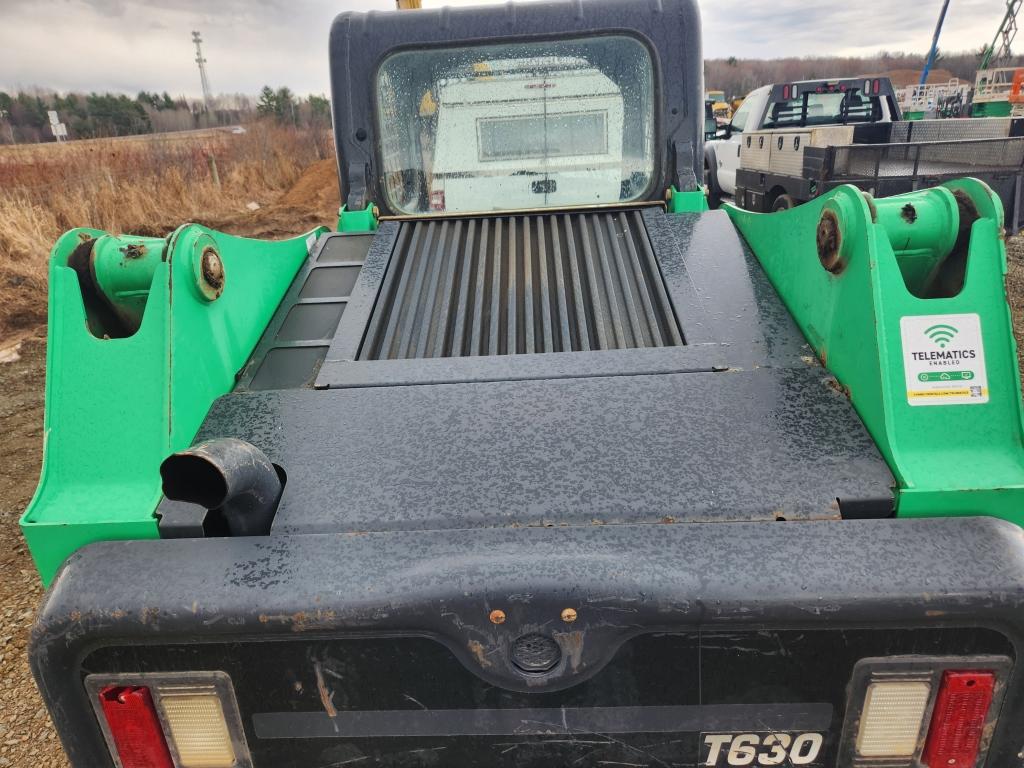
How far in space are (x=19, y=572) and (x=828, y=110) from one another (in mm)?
11196

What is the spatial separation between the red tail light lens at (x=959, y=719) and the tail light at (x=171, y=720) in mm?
1173

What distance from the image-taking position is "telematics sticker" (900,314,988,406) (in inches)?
53.0

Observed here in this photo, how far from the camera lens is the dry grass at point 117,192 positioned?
8141 mm

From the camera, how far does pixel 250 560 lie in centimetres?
119

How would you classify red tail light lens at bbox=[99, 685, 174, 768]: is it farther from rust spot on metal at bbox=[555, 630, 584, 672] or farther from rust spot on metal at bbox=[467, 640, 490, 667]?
rust spot on metal at bbox=[555, 630, 584, 672]

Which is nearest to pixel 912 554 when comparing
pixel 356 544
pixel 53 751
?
pixel 356 544

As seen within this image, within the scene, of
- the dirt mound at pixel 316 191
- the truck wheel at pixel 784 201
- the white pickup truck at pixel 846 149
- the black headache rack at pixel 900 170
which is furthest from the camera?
the dirt mound at pixel 316 191

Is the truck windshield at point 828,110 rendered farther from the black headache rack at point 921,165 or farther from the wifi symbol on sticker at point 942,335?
the wifi symbol on sticker at point 942,335

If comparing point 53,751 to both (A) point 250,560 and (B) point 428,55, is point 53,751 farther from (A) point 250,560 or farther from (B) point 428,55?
(B) point 428,55

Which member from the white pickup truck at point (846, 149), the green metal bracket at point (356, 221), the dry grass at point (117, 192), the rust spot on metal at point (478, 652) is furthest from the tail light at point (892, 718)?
the dry grass at point (117, 192)

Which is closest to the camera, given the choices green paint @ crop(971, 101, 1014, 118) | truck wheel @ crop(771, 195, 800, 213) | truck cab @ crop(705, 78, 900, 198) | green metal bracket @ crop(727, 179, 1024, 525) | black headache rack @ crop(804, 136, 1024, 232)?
green metal bracket @ crop(727, 179, 1024, 525)

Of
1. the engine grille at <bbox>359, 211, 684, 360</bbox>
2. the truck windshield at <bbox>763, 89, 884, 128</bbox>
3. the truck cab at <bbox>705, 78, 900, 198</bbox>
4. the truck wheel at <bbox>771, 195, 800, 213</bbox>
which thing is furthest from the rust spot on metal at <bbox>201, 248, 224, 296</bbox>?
the truck windshield at <bbox>763, 89, 884, 128</bbox>

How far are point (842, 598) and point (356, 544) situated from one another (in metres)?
0.81

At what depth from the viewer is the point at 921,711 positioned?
112 cm
